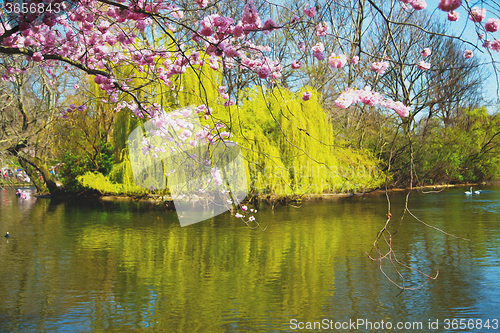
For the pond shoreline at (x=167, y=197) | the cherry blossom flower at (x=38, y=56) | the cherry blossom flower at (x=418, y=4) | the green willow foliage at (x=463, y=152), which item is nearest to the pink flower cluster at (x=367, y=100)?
the cherry blossom flower at (x=418, y=4)

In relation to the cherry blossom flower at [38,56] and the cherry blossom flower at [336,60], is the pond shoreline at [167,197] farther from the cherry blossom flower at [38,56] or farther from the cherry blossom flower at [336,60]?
the cherry blossom flower at [336,60]

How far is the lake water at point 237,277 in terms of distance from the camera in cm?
439

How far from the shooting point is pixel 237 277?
19.4 feet

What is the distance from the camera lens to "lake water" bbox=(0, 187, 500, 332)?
14.4ft

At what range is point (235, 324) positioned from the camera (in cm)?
427

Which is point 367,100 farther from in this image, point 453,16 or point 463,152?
point 463,152

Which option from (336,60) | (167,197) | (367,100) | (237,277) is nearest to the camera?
(367,100)

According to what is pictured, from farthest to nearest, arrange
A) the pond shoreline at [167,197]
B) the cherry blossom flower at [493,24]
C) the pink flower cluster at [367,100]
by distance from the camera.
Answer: the pond shoreline at [167,197], the pink flower cluster at [367,100], the cherry blossom flower at [493,24]

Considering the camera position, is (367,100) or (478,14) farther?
(367,100)

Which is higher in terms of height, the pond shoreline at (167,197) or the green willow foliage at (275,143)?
the green willow foliage at (275,143)

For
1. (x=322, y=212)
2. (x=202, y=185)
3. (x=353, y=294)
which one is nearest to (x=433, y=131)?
(x=322, y=212)

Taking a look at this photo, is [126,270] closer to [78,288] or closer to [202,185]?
[78,288]

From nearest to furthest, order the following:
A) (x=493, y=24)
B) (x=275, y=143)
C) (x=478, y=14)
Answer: (x=478, y=14) → (x=493, y=24) → (x=275, y=143)

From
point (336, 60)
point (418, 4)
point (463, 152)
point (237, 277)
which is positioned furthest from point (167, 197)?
point (463, 152)
